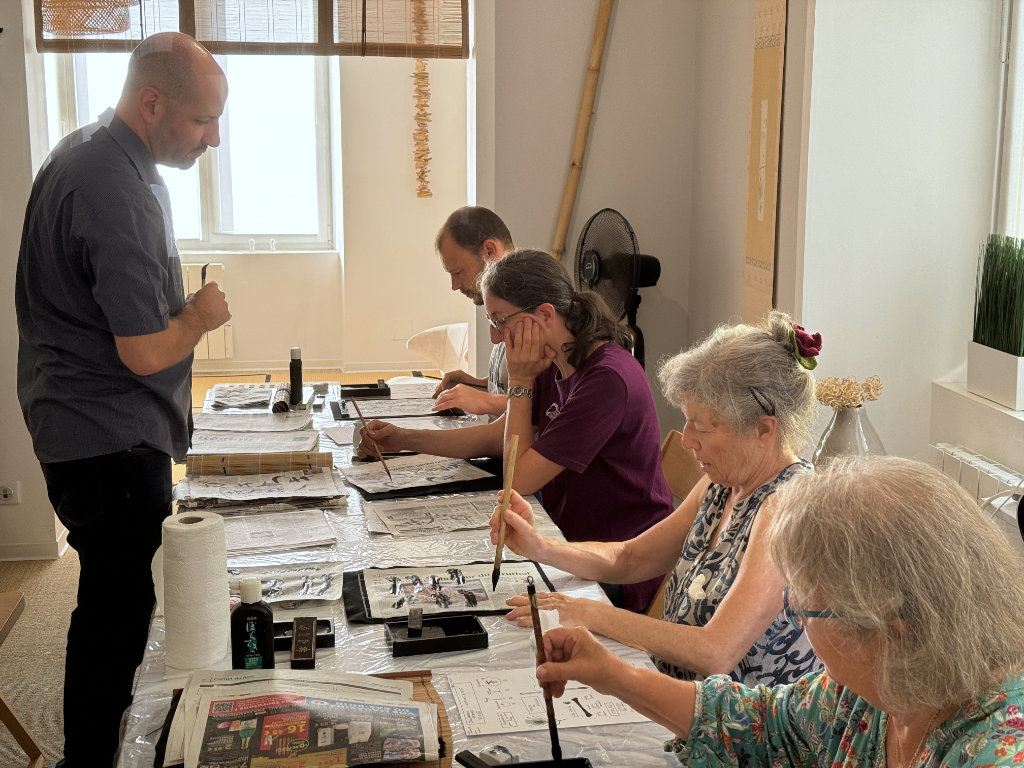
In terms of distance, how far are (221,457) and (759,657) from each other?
1.44 m

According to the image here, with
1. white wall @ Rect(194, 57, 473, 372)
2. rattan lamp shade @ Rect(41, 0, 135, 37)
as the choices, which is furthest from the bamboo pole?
white wall @ Rect(194, 57, 473, 372)

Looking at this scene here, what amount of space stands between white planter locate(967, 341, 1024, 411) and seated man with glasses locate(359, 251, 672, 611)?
98 cm

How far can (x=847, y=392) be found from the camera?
2797mm

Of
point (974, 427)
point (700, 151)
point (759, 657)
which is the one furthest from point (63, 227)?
point (700, 151)

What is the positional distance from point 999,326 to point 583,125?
194 centimetres

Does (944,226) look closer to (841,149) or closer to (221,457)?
(841,149)

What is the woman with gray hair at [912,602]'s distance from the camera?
0.98 metres

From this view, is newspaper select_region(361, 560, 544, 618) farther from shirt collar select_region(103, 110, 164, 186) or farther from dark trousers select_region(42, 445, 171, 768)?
shirt collar select_region(103, 110, 164, 186)

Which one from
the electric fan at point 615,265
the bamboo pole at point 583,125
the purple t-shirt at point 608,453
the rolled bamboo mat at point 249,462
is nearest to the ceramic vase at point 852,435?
the purple t-shirt at point 608,453

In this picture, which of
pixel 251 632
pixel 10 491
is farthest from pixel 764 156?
pixel 10 491

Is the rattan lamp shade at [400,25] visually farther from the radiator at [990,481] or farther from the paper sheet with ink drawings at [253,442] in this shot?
the radiator at [990,481]

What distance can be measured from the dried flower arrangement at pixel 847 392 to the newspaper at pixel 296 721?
1.75 m

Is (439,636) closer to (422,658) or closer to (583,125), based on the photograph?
(422,658)

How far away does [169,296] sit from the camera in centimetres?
238
